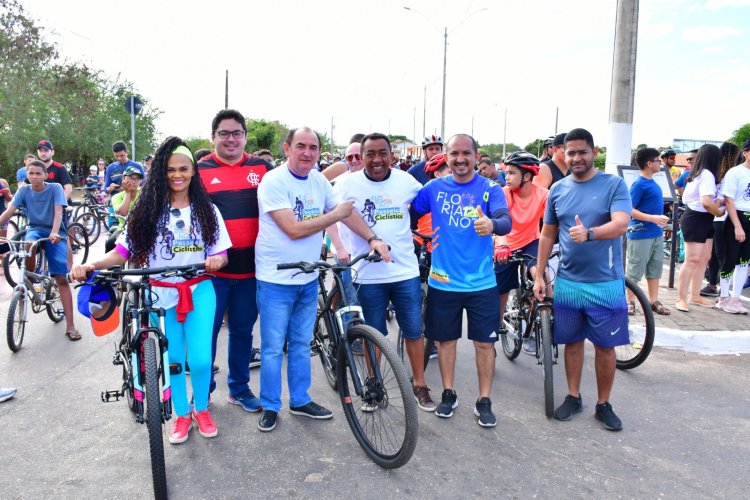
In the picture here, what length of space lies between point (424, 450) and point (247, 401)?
1.40 m

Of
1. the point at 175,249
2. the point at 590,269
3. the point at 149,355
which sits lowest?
the point at 149,355

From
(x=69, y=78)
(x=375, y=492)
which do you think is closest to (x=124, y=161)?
(x=375, y=492)

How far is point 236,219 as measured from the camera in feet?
12.7

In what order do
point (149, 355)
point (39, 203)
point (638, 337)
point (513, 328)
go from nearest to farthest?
point (149, 355)
point (513, 328)
point (638, 337)
point (39, 203)

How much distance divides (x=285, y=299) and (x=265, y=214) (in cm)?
59

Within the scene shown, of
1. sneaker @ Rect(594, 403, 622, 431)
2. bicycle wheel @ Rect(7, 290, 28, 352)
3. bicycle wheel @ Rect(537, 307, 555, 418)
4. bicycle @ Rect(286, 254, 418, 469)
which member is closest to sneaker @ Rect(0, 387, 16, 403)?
bicycle wheel @ Rect(7, 290, 28, 352)

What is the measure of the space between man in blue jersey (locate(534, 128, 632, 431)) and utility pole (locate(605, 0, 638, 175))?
318 cm

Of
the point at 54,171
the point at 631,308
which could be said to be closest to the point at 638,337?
the point at 631,308

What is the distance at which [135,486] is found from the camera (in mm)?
3043

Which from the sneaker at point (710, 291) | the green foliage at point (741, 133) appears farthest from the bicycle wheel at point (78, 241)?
the green foliage at point (741, 133)

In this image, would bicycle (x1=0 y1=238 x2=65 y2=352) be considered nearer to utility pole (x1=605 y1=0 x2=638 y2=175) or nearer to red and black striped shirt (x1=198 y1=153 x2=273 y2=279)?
red and black striped shirt (x1=198 y1=153 x2=273 y2=279)

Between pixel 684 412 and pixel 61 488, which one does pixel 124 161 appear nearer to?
pixel 61 488

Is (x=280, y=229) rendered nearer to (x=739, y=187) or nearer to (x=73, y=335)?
(x=73, y=335)

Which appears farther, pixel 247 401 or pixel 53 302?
pixel 53 302
